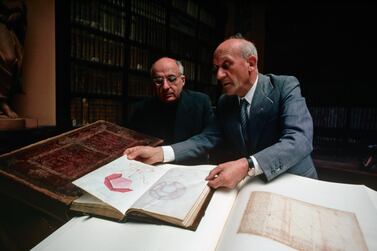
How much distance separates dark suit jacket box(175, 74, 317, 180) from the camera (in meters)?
0.96

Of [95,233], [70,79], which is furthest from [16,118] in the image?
[95,233]

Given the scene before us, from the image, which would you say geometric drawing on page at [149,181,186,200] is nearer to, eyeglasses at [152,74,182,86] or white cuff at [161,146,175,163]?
white cuff at [161,146,175,163]

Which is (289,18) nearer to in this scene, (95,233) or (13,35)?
(13,35)

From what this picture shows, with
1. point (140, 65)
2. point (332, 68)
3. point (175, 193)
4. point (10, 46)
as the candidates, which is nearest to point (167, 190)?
point (175, 193)

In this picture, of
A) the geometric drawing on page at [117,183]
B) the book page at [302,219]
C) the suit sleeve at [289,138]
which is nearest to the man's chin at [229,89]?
the suit sleeve at [289,138]

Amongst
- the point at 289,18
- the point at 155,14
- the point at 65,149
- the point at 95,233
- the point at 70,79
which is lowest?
the point at 95,233

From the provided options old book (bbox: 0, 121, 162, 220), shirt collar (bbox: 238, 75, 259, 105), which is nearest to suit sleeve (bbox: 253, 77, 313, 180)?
shirt collar (bbox: 238, 75, 259, 105)

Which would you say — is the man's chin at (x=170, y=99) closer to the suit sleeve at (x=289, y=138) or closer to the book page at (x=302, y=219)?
the suit sleeve at (x=289, y=138)

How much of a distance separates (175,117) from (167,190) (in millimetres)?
1174

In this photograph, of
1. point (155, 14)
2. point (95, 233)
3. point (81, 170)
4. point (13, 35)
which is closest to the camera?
point (95, 233)

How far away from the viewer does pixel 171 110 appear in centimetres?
189

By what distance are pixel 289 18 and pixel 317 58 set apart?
0.70m

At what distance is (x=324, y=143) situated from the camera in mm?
2939

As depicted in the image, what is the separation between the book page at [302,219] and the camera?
528 millimetres
